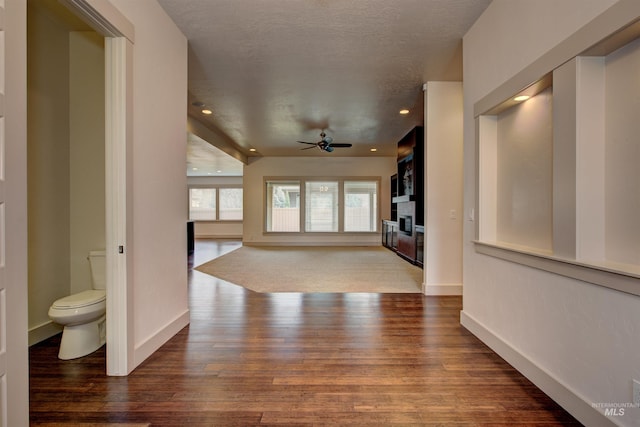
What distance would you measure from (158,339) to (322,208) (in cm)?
730

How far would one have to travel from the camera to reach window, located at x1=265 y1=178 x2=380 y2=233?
30.5ft

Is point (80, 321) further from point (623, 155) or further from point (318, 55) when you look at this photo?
point (623, 155)

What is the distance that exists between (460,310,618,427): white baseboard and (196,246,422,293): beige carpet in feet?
5.58

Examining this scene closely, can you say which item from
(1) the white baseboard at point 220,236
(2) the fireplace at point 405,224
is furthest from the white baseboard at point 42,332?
(1) the white baseboard at point 220,236

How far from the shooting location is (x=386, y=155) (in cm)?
895

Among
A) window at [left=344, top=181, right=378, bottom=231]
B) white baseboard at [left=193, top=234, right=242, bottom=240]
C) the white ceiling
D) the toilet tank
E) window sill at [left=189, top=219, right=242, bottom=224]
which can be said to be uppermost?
the white ceiling

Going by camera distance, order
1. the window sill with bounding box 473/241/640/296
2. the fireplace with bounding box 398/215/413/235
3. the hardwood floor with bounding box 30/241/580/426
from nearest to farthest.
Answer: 1. the window sill with bounding box 473/241/640/296
2. the hardwood floor with bounding box 30/241/580/426
3. the fireplace with bounding box 398/215/413/235

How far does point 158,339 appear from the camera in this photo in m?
2.32

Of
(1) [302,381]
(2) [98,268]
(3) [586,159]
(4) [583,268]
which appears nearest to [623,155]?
(3) [586,159]

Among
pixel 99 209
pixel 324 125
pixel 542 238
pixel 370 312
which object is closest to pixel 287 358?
pixel 370 312

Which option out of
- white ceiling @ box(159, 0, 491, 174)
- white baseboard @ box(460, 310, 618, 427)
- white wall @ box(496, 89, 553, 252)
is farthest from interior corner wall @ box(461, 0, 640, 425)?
white ceiling @ box(159, 0, 491, 174)

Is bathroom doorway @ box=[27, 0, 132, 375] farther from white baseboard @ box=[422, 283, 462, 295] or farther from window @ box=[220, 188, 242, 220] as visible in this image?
window @ box=[220, 188, 242, 220]

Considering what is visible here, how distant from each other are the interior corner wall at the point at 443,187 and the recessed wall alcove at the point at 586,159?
165 cm

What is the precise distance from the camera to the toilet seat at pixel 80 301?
2.08m
